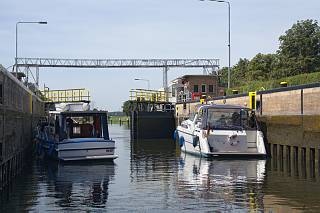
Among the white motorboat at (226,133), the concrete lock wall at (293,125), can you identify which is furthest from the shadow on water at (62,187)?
the concrete lock wall at (293,125)

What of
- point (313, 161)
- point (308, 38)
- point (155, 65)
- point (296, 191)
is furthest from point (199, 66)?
point (296, 191)

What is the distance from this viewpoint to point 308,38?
68.7 meters

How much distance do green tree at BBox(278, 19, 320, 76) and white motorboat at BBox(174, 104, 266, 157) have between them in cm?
3643

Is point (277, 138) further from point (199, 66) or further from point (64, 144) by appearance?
point (199, 66)

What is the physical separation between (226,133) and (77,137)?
777 cm

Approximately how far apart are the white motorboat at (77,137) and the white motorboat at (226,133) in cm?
496

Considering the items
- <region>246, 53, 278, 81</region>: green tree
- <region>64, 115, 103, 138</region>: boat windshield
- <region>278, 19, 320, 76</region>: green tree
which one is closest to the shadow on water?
<region>64, 115, 103, 138</region>: boat windshield

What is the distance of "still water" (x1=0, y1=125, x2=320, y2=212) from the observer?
1627cm

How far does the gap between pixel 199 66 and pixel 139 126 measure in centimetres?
5415

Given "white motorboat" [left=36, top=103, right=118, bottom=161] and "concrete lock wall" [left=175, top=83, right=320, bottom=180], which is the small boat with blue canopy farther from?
"concrete lock wall" [left=175, top=83, right=320, bottom=180]

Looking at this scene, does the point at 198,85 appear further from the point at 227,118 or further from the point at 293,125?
the point at 293,125

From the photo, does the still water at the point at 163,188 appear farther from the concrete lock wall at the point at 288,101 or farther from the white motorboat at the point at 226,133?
the concrete lock wall at the point at 288,101

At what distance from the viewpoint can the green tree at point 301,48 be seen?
6738 cm

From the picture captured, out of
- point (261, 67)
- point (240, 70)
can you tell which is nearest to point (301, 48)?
point (261, 67)
